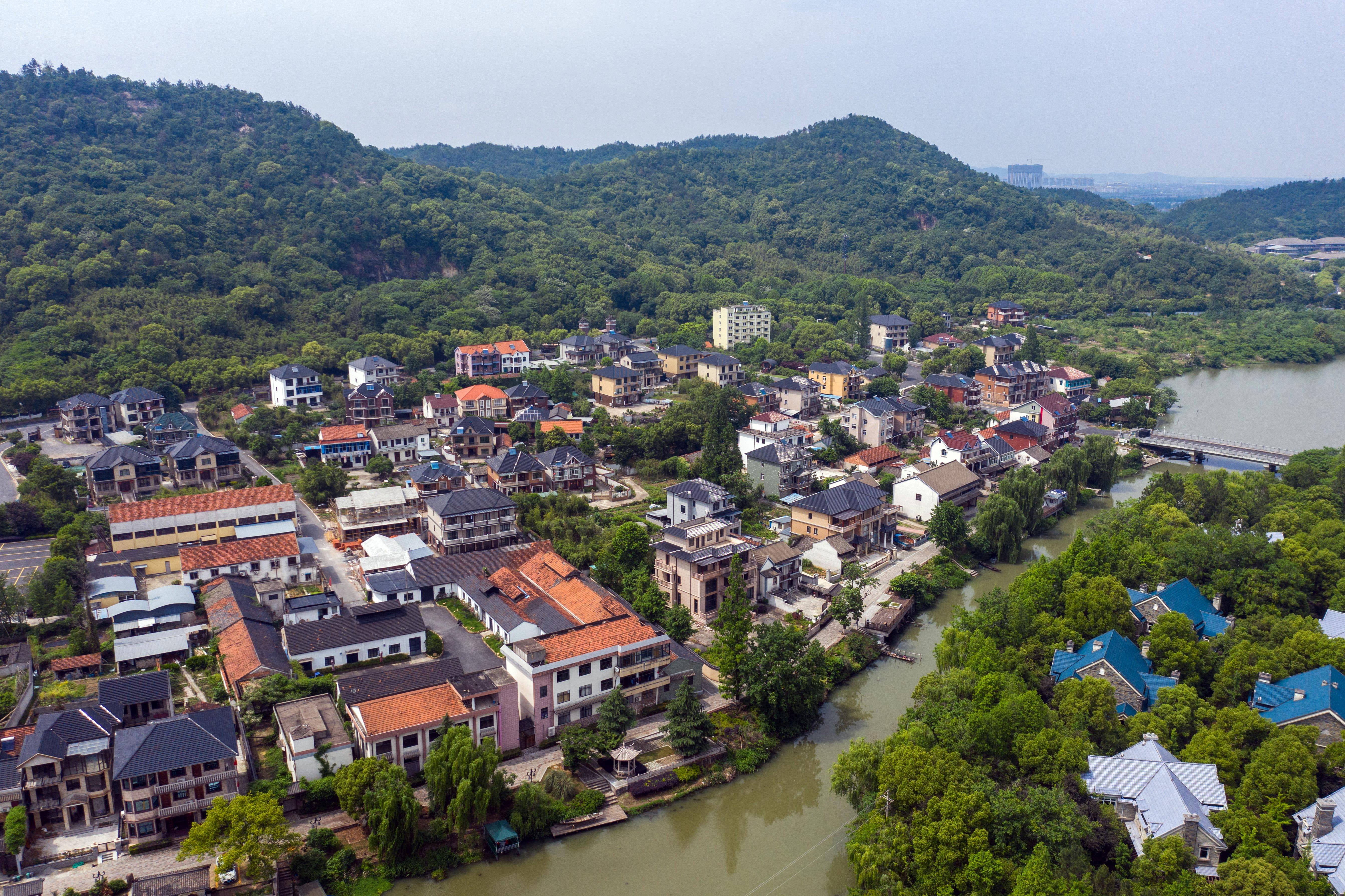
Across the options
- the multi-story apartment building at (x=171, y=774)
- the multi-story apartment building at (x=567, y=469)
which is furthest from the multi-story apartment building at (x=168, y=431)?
the multi-story apartment building at (x=171, y=774)

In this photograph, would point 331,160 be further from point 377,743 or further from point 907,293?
point 377,743

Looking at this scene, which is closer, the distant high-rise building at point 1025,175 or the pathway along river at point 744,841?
the pathway along river at point 744,841

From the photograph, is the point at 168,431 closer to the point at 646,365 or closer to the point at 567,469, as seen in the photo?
the point at 567,469

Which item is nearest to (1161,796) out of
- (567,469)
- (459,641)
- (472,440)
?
(459,641)

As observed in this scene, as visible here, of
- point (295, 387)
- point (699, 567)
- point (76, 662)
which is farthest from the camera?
point (295, 387)

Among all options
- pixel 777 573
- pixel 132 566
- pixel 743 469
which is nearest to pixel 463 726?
pixel 777 573

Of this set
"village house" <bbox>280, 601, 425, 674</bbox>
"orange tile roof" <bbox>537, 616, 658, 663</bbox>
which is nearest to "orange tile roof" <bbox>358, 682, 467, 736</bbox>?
A: "orange tile roof" <bbox>537, 616, 658, 663</bbox>

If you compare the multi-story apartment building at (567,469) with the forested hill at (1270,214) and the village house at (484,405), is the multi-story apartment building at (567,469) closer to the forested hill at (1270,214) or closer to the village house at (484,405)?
the village house at (484,405)
